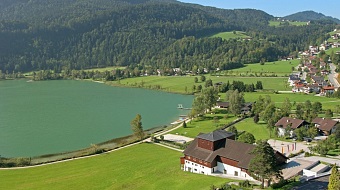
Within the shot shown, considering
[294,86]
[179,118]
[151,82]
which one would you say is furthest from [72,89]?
[294,86]

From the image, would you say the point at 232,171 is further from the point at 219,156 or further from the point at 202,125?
the point at 202,125

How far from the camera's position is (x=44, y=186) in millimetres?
28438

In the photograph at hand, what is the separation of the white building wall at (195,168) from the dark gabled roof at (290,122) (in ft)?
51.0

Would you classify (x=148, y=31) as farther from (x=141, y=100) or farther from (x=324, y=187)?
(x=324, y=187)

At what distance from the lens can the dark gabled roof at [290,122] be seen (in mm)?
40562

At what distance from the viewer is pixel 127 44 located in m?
155

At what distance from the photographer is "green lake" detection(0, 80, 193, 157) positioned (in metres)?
44.0

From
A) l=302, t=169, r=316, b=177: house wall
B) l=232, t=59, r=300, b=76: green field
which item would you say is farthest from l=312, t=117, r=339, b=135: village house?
l=232, t=59, r=300, b=76: green field

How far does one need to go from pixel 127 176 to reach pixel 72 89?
67127 mm

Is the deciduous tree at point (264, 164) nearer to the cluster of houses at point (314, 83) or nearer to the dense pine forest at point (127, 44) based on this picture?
the cluster of houses at point (314, 83)

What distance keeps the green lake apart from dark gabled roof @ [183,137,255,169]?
16500 mm

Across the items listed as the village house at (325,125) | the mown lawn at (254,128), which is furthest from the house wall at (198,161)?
the village house at (325,125)

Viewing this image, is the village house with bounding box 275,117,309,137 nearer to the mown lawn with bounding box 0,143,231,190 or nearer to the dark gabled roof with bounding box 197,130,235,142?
the dark gabled roof with bounding box 197,130,235,142

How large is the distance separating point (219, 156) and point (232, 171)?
1624mm
